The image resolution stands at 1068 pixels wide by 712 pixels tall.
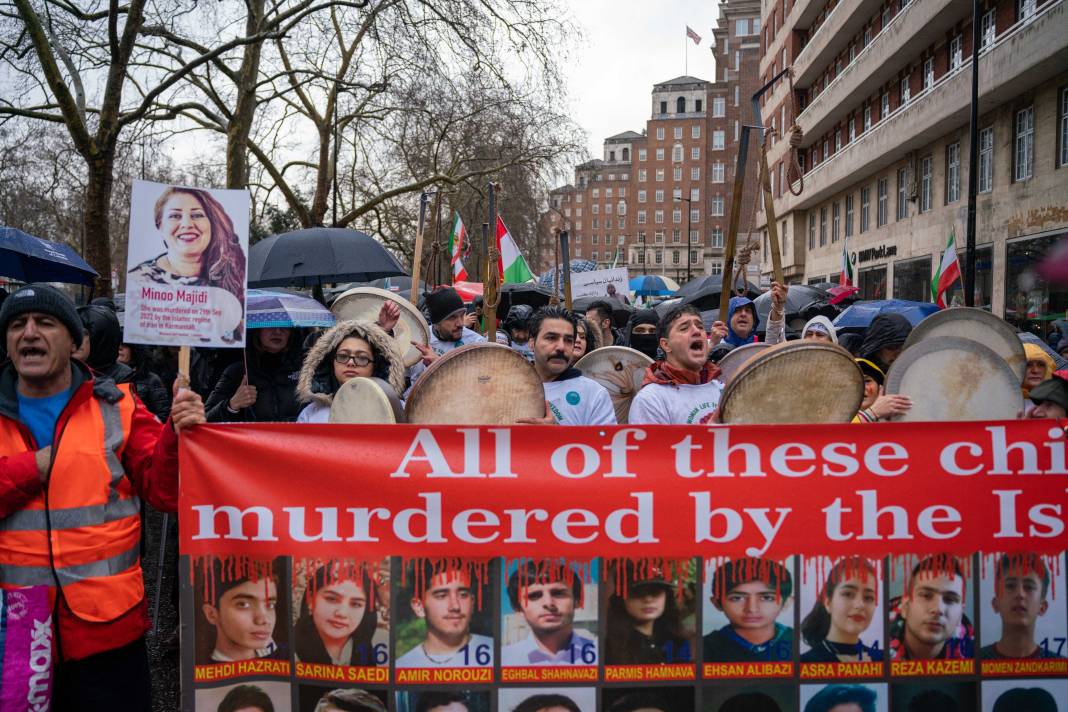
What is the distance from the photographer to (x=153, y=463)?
282 centimetres

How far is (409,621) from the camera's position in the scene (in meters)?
2.68

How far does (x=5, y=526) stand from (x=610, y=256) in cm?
12888

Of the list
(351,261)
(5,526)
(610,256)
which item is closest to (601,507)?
(5,526)

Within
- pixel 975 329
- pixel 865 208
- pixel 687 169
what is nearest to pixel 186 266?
pixel 975 329

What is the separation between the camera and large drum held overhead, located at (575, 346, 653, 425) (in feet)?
17.8

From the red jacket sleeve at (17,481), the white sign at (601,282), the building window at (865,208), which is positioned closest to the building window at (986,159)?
the building window at (865,208)

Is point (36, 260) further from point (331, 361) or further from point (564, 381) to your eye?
point (564, 381)

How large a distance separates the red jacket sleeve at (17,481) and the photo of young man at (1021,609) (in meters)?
3.01

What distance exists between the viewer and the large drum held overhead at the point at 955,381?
3.51m

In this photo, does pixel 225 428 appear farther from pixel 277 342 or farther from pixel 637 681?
pixel 277 342

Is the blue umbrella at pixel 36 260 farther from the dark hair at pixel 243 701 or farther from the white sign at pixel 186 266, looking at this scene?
the dark hair at pixel 243 701

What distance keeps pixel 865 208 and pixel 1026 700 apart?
31.4 metres

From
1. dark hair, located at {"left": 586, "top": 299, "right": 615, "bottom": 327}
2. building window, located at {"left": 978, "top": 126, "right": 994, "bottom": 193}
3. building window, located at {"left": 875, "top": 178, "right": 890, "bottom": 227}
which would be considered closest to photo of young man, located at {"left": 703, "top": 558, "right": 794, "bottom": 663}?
dark hair, located at {"left": 586, "top": 299, "right": 615, "bottom": 327}

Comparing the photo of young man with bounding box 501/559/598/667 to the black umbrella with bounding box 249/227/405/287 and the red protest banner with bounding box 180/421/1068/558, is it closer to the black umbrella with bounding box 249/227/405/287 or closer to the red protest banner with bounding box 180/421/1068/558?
the red protest banner with bounding box 180/421/1068/558
